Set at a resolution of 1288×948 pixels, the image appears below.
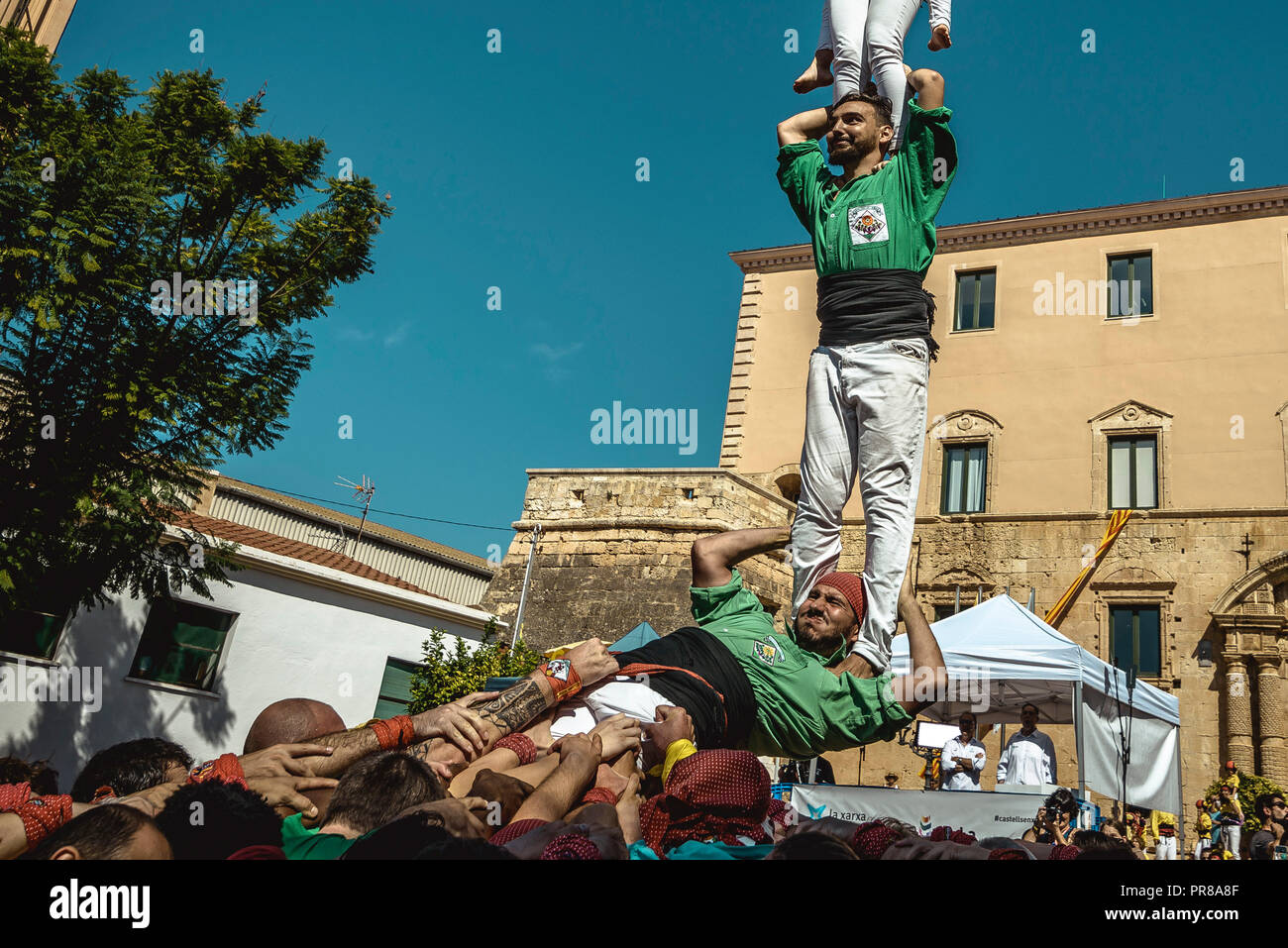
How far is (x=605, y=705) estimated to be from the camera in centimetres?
395

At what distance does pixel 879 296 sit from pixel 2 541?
28.8 ft

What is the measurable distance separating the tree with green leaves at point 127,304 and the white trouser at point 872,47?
24.2 ft

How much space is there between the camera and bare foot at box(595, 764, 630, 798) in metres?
3.19

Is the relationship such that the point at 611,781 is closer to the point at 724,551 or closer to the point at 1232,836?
the point at 724,551

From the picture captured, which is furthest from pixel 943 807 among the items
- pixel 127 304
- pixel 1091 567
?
pixel 1091 567

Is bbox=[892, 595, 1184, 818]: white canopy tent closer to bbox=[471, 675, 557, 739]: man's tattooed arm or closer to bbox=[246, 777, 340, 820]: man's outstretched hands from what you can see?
bbox=[471, 675, 557, 739]: man's tattooed arm

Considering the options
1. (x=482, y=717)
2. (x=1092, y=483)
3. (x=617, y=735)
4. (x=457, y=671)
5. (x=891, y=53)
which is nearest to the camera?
(x=617, y=735)

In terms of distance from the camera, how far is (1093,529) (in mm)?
21453

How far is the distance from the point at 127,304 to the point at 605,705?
8344 millimetres

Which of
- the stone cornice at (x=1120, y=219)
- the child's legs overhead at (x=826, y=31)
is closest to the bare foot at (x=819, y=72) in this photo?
the child's legs overhead at (x=826, y=31)

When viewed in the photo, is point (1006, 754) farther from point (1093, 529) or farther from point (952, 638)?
point (1093, 529)

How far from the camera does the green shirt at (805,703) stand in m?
4.08

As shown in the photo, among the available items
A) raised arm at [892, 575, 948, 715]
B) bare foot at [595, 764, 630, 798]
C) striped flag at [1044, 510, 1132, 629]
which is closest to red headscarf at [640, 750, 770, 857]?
bare foot at [595, 764, 630, 798]
